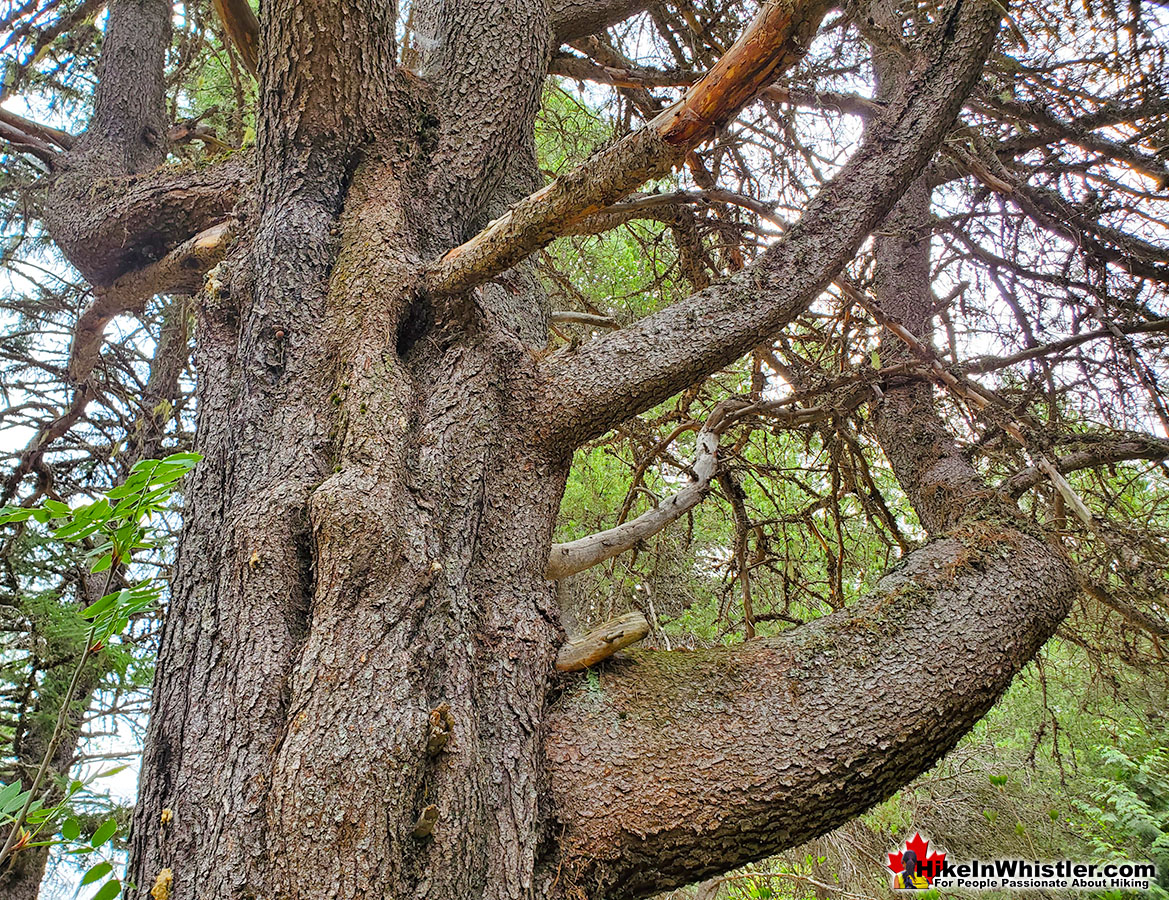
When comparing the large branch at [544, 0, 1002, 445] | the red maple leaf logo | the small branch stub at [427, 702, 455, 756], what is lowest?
the red maple leaf logo

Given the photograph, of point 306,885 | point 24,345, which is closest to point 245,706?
point 306,885

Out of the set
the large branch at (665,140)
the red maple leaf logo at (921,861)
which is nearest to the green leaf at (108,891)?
the large branch at (665,140)

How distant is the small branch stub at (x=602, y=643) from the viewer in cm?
163

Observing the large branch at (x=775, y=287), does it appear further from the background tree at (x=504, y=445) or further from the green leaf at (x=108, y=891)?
the green leaf at (x=108, y=891)

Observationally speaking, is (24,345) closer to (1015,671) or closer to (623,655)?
(623,655)

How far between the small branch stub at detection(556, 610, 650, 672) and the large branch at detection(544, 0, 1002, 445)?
1.76 feet

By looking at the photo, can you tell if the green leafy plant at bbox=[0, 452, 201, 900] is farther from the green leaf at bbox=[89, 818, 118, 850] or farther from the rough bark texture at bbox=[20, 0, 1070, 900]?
the rough bark texture at bbox=[20, 0, 1070, 900]

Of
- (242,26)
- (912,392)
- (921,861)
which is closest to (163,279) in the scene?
(242,26)

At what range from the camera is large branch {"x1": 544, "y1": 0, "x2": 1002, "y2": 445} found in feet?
6.07

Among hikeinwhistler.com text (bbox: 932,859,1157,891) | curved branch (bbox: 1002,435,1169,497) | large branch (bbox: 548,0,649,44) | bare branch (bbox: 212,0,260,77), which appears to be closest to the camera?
bare branch (bbox: 212,0,260,77)

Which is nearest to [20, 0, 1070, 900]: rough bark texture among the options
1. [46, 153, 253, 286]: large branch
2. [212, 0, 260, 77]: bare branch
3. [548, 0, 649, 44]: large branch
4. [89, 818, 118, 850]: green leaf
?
[212, 0, 260, 77]: bare branch

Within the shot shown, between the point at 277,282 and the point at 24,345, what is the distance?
3.54 metres

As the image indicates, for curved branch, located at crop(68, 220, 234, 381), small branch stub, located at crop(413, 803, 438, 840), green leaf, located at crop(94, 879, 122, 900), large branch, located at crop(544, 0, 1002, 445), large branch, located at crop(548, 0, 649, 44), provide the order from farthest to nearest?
large branch, located at crop(548, 0, 649, 44) < curved branch, located at crop(68, 220, 234, 381) < large branch, located at crop(544, 0, 1002, 445) < small branch stub, located at crop(413, 803, 438, 840) < green leaf, located at crop(94, 879, 122, 900)

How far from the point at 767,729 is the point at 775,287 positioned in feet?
3.73
